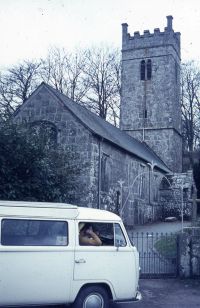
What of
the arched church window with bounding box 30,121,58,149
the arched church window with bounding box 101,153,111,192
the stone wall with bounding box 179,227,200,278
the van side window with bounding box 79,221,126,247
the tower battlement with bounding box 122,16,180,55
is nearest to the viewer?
the van side window with bounding box 79,221,126,247

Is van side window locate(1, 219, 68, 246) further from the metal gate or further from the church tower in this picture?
the church tower

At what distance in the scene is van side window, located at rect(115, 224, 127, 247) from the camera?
8500 mm

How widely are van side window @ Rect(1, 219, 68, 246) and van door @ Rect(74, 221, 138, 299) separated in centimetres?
41

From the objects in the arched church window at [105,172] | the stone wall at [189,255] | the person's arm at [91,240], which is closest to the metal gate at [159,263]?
the stone wall at [189,255]

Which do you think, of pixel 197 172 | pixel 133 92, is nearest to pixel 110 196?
pixel 197 172

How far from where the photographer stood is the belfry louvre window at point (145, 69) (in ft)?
124

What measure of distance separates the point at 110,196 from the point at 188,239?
11.1 meters

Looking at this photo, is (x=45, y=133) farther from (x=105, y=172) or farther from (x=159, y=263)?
(x=105, y=172)

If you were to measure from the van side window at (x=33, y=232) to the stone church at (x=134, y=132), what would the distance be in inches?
457

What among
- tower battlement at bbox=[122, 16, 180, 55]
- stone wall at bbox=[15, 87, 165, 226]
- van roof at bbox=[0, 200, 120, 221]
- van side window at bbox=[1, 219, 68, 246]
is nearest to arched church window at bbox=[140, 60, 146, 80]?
tower battlement at bbox=[122, 16, 180, 55]

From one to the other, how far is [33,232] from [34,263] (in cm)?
59

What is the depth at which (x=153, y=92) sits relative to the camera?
3734 cm

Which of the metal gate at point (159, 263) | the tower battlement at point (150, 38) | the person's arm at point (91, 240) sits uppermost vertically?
the tower battlement at point (150, 38)

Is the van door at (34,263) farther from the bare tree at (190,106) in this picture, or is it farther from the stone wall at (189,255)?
the bare tree at (190,106)
